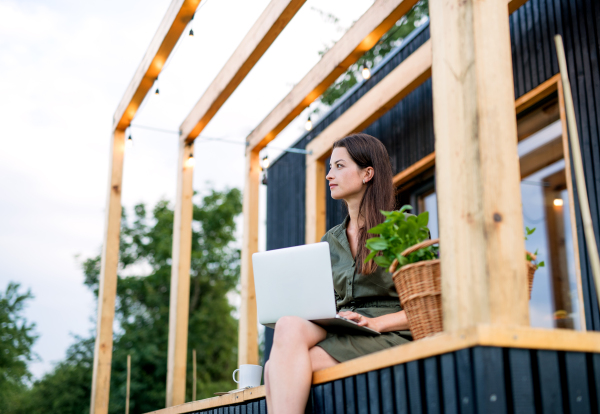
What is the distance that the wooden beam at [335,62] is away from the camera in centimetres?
407

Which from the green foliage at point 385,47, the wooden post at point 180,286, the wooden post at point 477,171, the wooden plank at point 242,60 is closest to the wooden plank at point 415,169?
the wooden plank at point 242,60

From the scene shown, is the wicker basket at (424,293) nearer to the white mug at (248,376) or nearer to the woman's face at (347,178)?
the woman's face at (347,178)

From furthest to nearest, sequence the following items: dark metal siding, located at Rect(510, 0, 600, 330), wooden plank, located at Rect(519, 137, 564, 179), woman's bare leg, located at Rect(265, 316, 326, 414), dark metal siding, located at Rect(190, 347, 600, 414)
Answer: wooden plank, located at Rect(519, 137, 564, 179) < dark metal siding, located at Rect(510, 0, 600, 330) < woman's bare leg, located at Rect(265, 316, 326, 414) < dark metal siding, located at Rect(190, 347, 600, 414)

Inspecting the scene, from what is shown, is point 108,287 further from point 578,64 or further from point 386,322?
point 578,64

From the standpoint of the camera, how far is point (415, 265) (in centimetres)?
170

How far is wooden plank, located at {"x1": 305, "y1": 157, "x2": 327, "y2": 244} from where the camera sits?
5469mm

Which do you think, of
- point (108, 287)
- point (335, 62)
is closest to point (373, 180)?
point (335, 62)

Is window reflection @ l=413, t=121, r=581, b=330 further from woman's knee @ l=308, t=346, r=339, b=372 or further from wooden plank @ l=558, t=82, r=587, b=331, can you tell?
woman's knee @ l=308, t=346, r=339, b=372

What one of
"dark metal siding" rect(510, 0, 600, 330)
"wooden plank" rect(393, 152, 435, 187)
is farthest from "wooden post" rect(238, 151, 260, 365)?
"dark metal siding" rect(510, 0, 600, 330)

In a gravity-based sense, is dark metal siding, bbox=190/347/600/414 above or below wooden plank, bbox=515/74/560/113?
below

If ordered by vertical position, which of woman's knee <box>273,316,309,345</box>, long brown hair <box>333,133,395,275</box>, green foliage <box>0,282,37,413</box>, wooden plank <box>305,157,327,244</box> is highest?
wooden plank <box>305,157,327,244</box>

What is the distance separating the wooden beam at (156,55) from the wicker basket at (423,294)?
3.13 metres

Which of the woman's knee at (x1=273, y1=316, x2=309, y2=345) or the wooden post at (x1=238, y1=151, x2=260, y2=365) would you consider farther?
the wooden post at (x1=238, y1=151, x2=260, y2=365)

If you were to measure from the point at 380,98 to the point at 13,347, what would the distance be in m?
7.02
